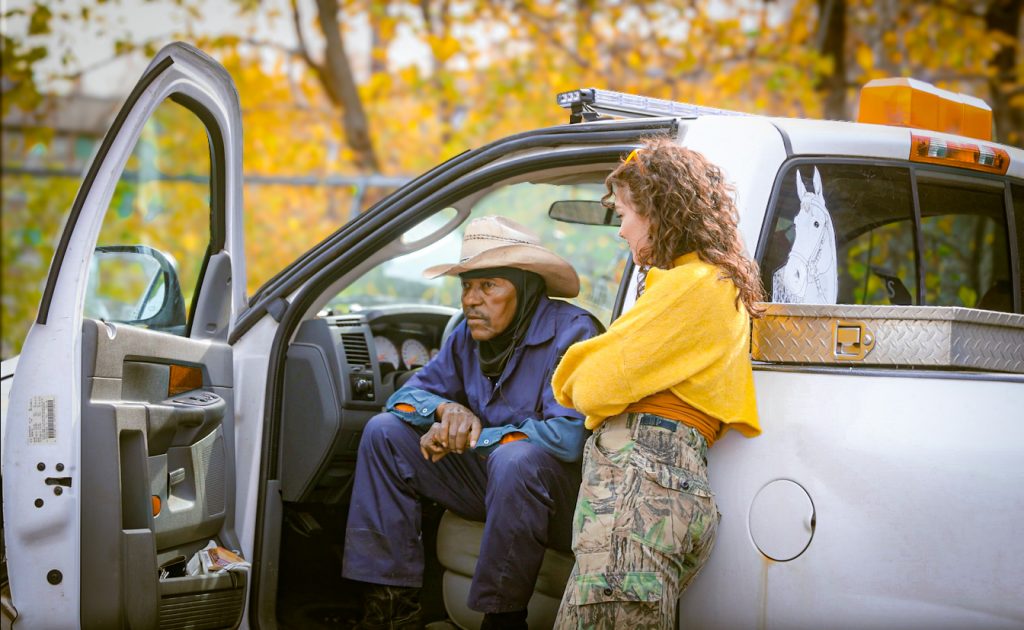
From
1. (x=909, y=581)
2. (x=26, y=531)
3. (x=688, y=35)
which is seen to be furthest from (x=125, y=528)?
(x=688, y=35)

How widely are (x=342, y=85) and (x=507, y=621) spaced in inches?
403

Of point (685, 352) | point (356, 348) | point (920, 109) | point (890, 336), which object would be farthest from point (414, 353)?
point (890, 336)

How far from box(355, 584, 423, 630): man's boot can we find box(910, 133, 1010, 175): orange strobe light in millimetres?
1917

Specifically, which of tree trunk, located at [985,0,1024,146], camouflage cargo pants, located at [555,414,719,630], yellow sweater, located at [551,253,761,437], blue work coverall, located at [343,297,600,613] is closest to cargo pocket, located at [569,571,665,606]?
camouflage cargo pants, located at [555,414,719,630]

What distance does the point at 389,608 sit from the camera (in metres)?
3.40

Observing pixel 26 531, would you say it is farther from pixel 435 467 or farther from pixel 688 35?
pixel 688 35

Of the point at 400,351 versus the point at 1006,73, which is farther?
the point at 1006,73

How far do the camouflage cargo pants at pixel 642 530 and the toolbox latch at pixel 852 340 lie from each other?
38cm

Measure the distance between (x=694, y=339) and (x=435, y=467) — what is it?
125 centimetres

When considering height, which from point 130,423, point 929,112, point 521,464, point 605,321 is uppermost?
point 929,112

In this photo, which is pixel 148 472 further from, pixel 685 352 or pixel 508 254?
pixel 685 352

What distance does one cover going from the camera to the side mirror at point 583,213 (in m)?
4.05

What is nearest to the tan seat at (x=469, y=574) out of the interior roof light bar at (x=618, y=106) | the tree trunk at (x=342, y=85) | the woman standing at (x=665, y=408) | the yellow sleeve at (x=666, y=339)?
the woman standing at (x=665, y=408)

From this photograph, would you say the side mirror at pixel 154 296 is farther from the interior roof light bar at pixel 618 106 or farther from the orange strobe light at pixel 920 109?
the orange strobe light at pixel 920 109
